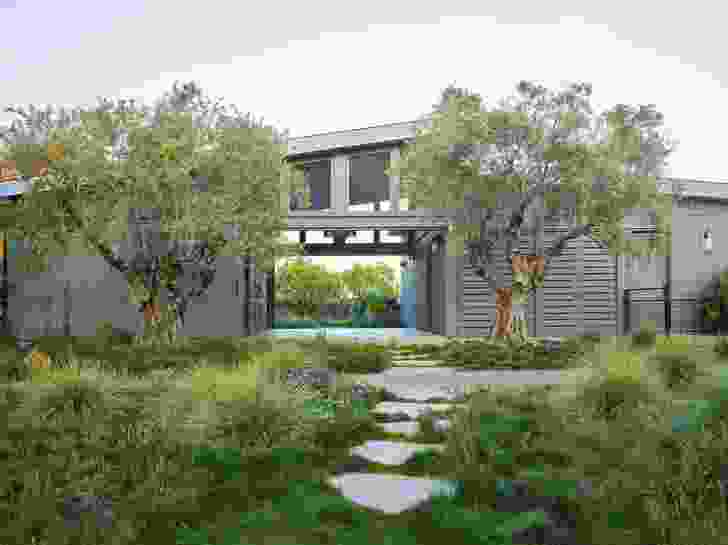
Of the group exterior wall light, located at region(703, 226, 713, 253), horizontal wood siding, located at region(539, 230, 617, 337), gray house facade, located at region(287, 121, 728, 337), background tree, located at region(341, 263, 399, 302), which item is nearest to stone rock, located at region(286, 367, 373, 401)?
gray house facade, located at region(287, 121, 728, 337)

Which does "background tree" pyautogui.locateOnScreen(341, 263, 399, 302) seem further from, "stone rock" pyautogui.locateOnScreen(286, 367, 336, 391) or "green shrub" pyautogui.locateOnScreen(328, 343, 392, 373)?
"stone rock" pyautogui.locateOnScreen(286, 367, 336, 391)

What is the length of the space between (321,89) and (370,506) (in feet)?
71.2

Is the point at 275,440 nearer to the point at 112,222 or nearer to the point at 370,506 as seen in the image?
the point at 370,506

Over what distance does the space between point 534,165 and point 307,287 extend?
19041mm

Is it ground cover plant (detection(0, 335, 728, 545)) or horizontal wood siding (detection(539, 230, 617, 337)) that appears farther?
horizontal wood siding (detection(539, 230, 617, 337))

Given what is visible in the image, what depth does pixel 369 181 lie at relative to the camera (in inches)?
741

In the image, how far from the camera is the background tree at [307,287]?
1118 inches

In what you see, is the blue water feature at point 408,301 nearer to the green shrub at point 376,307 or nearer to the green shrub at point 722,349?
the green shrub at point 376,307

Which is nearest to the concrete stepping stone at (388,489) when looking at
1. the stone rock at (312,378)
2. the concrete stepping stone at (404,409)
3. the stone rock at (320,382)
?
the concrete stepping stone at (404,409)

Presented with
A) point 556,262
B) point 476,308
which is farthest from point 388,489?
point 556,262

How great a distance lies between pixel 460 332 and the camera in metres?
14.9

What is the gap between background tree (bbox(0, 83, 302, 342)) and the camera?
9539 mm

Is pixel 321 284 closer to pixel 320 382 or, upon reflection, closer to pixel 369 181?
pixel 369 181

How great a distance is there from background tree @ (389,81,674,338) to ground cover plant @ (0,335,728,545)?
6355 mm
